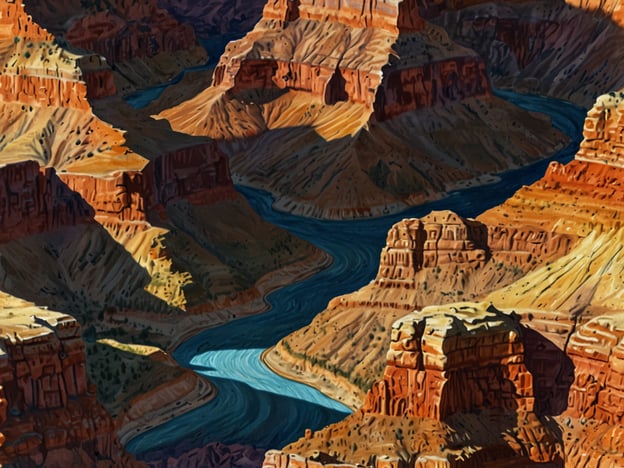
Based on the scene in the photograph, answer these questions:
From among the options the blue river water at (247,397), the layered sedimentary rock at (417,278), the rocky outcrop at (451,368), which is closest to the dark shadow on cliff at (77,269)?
the blue river water at (247,397)

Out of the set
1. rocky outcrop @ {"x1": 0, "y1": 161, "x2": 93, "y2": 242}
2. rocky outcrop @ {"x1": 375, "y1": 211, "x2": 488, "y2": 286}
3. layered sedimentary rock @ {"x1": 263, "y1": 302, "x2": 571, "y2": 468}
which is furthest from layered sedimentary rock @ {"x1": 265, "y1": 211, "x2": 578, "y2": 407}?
rocky outcrop @ {"x1": 0, "y1": 161, "x2": 93, "y2": 242}

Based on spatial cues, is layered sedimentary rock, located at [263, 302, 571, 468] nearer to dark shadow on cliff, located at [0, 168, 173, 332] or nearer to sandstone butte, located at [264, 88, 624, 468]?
sandstone butte, located at [264, 88, 624, 468]

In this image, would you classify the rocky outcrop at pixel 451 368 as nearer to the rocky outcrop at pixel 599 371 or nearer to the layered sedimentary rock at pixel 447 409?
the layered sedimentary rock at pixel 447 409

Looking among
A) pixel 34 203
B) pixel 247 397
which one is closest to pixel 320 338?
pixel 247 397

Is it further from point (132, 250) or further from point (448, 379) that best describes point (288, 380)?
point (448, 379)

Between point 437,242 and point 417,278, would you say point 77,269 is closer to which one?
point 417,278

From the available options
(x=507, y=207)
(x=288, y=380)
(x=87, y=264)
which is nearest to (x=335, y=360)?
(x=288, y=380)
